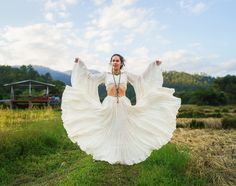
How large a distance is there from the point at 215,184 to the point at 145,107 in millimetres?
1935

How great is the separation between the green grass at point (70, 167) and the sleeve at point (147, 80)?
142 cm

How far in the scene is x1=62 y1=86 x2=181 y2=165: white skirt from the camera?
700cm

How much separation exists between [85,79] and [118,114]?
3.29 feet

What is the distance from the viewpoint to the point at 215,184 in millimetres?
6551

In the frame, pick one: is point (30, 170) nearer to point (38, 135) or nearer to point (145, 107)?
point (38, 135)

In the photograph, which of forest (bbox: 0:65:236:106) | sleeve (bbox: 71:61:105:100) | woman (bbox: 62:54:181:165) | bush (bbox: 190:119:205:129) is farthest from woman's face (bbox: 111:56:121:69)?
forest (bbox: 0:65:236:106)

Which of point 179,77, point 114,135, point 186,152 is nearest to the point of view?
point 114,135

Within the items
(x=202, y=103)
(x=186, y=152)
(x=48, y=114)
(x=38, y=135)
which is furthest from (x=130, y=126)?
(x=202, y=103)

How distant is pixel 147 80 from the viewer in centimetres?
786

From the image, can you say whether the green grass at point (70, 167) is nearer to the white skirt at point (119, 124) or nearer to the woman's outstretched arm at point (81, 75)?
the white skirt at point (119, 124)

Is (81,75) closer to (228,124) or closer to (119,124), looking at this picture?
(119,124)

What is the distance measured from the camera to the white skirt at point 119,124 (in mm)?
7001

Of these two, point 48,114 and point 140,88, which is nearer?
point 140,88

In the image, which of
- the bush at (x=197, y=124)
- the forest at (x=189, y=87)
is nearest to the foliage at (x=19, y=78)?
the forest at (x=189, y=87)
